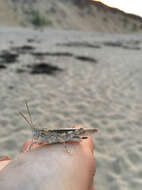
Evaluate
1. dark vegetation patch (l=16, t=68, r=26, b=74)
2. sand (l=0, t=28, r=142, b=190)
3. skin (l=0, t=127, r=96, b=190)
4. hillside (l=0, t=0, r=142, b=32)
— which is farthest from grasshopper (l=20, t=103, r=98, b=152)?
hillside (l=0, t=0, r=142, b=32)

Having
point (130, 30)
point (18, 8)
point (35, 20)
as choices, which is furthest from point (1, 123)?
point (130, 30)

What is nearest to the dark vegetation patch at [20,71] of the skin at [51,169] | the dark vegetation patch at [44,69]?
the dark vegetation patch at [44,69]

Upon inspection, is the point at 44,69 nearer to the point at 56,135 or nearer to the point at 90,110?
the point at 90,110

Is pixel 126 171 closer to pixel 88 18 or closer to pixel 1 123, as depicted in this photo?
pixel 1 123

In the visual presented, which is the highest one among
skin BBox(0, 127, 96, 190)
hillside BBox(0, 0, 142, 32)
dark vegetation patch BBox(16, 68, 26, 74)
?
hillside BBox(0, 0, 142, 32)

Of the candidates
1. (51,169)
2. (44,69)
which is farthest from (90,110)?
(44,69)

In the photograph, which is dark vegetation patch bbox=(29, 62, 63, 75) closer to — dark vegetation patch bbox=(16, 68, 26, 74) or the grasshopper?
dark vegetation patch bbox=(16, 68, 26, 74)

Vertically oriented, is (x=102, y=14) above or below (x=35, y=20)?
above

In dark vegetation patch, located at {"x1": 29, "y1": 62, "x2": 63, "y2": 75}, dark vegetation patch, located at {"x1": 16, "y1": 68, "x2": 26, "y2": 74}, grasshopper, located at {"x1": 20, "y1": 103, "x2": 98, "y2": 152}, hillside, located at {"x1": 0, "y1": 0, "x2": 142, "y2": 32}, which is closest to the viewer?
grasshopper, located at {"x1": 20, "y1": 103, "x2": 98, "y2": 152}
